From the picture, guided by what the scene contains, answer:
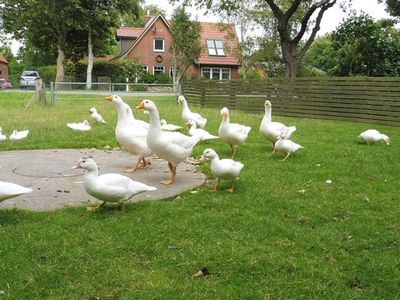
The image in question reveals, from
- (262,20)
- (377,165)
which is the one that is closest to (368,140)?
(377,165)

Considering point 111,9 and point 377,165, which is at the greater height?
point 111,9

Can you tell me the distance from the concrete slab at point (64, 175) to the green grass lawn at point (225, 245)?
31cm

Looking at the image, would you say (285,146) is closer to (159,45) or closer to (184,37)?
(184,37)

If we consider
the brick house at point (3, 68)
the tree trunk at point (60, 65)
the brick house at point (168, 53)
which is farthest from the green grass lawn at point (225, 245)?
the brick house at point (3, 68)

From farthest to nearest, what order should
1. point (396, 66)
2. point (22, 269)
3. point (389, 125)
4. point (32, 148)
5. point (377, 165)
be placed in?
point (396, 66) → point (389, 125) → point (32, 148) → point (377, 165) → point (22, 269)

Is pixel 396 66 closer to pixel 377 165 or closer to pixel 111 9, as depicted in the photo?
pixel 377 165

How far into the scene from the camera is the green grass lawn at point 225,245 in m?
3.75

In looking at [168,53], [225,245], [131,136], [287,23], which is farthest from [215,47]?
[225,245]

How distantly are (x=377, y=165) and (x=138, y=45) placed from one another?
4754 centimetres

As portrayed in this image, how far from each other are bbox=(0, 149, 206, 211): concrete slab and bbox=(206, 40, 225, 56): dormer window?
45.0 meters

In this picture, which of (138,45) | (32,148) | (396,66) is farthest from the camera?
(138,45)

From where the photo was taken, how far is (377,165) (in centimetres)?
830

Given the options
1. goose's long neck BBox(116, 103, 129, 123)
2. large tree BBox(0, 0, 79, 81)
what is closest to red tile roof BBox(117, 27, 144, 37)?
large tree BBox(0, 0, 79, 81)

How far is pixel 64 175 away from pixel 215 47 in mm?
48158
